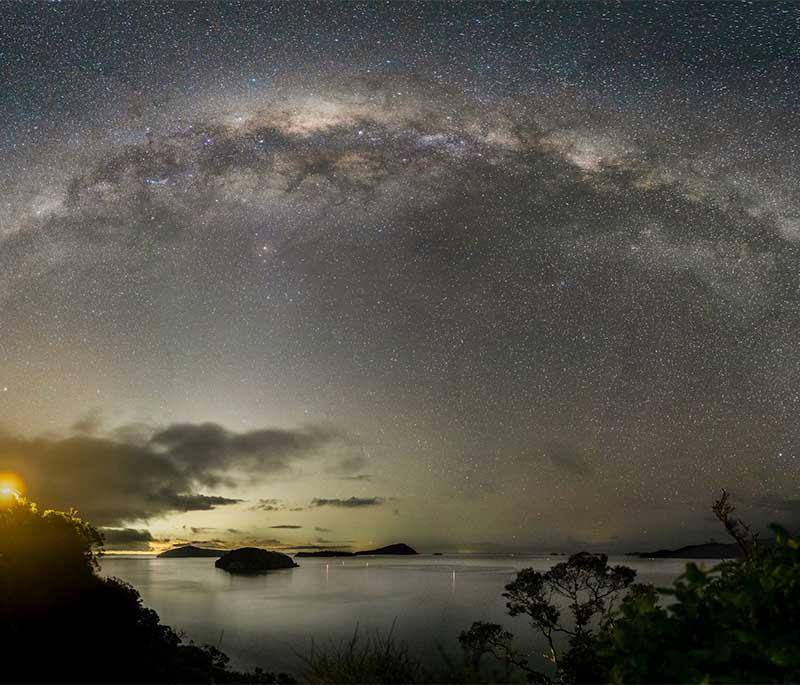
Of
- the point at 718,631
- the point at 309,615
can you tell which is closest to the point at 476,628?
the point at 718,631

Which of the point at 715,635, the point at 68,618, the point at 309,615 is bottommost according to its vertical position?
the point at 309,615

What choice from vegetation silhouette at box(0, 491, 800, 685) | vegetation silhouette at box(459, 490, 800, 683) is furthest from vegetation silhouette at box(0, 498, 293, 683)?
vegetation silhouette at box(459, 490, 800, 683)

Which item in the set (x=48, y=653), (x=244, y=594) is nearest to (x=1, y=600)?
(x=48, y=653)

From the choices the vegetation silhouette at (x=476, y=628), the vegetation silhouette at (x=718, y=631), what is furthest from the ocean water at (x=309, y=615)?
the vegetation silhouette at (x=718, y=631)

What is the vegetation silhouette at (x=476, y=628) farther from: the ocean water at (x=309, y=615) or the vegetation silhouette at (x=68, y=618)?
the ocean water at (x=309, y=615)

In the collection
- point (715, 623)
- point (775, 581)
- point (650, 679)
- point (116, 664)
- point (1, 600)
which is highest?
point (775, 581)

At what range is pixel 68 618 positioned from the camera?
1770 cm

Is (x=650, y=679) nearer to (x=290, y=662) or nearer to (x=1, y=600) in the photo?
(x=1, y=600)

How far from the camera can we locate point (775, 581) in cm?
392

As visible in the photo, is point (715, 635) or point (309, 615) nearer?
point (715, 635)

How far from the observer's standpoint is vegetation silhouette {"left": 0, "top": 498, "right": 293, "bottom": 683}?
1518 centimetres

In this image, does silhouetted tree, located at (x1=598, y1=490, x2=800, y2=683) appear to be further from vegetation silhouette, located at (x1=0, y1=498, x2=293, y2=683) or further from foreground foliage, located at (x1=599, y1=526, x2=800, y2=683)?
vegetation silhouette, located at (x1=0, y1=498, x2=293, y2=683)

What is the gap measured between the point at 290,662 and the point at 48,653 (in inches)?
1918

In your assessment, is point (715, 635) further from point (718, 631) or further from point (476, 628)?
point (476, 628)
